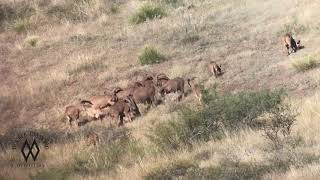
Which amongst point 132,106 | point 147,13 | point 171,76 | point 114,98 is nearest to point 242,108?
point 132,106

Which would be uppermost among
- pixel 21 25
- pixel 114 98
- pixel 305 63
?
pixel 21 25

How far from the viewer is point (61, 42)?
25.5 metres

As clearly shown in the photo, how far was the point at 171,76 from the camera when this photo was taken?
20.1 m

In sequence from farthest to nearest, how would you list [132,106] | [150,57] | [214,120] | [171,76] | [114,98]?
A: [150,57]
[171,76]
[114,98]
[132,106]
[214,120]

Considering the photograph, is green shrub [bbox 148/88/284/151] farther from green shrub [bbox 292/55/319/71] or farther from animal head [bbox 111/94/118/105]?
green shrub [bbox 292/55/319/71]

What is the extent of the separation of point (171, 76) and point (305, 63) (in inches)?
173

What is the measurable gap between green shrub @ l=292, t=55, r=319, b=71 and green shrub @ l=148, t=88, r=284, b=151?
12.4ft

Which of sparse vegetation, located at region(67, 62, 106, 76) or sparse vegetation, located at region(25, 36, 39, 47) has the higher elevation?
sparse vegetation, located at region(25, 36, 39, 47)

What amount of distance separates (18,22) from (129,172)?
62.5 ft

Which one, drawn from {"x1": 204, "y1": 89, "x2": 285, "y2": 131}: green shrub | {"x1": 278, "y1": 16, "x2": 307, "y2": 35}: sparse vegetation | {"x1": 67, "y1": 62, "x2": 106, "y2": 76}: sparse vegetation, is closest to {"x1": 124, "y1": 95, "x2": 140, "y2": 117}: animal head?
{"x1": 204, "y1": 89, "x2": 285, "y2": 131}: green shrub

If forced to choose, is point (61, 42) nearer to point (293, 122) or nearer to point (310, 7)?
point (310, 7)

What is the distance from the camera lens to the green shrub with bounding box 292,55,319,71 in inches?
690

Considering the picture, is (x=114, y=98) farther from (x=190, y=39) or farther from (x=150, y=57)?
(x=190, y=39)

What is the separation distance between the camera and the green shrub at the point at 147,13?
27188 millimetres
